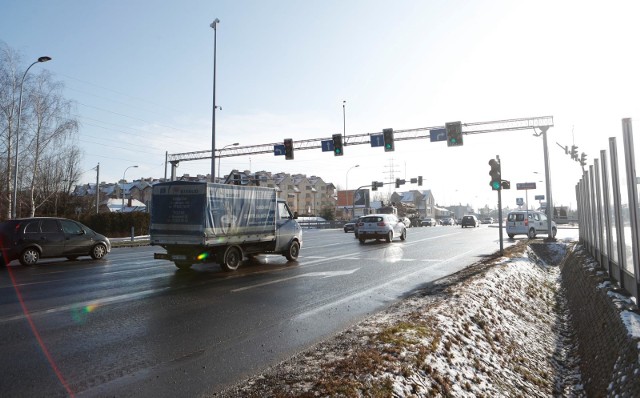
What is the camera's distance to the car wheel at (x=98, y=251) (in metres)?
16.1

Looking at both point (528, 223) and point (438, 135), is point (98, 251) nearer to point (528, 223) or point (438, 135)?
point (438, 135)

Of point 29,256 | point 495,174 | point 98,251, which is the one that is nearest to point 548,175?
Answer: point 495,174

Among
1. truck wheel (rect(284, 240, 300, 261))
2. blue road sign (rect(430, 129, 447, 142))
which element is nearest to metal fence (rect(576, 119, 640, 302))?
truck wheel (rect(284, 240, 300, 261))

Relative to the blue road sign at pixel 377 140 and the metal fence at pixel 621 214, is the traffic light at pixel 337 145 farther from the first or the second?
the metal fence at pixel 621 214

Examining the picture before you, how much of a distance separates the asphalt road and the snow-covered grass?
2.15ft

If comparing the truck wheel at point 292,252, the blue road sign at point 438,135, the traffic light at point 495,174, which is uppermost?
the blue road sign at point 438,135

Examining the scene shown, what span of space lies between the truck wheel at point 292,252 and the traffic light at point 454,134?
51.5 feet

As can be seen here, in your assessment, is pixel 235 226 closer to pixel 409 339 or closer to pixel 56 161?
pixel 409 339

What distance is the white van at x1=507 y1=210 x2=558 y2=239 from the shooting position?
28.3 metres

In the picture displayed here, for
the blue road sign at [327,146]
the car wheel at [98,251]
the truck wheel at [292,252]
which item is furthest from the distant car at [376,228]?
the car wheel at [98,251]

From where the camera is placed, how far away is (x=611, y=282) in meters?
7.17

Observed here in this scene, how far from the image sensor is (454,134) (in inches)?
1057

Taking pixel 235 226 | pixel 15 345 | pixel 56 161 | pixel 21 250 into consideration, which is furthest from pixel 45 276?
pixel 56 161

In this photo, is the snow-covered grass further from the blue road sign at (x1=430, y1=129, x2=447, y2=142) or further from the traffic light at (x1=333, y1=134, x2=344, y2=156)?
the blue road sign at (x1=430, y1=129, x2=447, y2=142)
